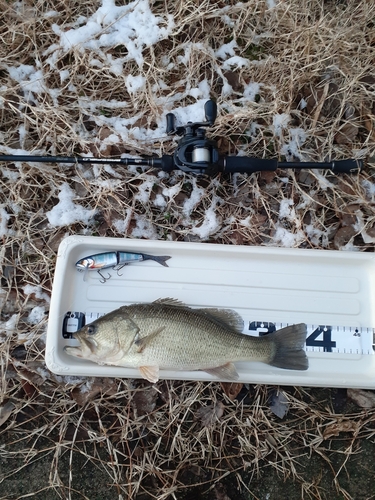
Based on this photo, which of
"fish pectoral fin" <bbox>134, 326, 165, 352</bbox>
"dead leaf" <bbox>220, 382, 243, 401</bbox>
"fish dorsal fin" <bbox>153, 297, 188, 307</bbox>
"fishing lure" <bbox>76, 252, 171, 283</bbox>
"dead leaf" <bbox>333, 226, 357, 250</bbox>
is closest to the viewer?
"fish pectoral fin" <bbox>134, 326, 165, 352</bbox>

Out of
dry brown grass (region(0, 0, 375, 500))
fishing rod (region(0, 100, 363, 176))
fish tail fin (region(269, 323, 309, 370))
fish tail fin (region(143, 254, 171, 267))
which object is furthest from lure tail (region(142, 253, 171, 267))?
fish tail fin (region(269, 323, 309, 370))

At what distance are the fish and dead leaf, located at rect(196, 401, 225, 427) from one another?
451 millimetres

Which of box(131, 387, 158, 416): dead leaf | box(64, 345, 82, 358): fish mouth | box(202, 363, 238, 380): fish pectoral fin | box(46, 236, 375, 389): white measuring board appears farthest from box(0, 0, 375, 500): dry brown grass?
box(64, 345, 82, 358): fish mouth

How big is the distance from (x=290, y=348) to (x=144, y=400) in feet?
3.24

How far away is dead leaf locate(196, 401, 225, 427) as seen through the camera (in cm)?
271

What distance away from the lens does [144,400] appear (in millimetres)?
2701

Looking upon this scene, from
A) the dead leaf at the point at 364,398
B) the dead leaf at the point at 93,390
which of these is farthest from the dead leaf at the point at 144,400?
the dead leaf at the point at 364,398

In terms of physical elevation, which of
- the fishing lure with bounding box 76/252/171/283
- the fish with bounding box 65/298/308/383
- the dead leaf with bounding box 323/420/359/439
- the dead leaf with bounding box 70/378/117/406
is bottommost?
the dead leaf with bounding box 323/420/359/439

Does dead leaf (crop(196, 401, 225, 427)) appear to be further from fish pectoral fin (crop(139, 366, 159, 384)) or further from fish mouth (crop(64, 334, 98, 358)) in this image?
fish mouth (crop(64, 334, 98, 358))

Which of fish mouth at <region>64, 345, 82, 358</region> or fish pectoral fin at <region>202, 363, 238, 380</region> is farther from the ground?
fish mouth at <region>64, 345, 82, 358</region>

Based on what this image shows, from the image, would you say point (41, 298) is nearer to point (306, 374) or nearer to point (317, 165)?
point (306, 374)

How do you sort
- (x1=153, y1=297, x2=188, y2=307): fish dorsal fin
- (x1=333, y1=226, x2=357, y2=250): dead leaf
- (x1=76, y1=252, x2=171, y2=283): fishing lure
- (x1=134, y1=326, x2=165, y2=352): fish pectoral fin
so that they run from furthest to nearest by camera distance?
1. (x1=333, y1=226, x2=357, y2=250): dead leaf
2. (x1=76, y1=252, x2=171, y2=283): fishing lure
3. (x1=153, y1=297, x2=188, y2=307): fish dorsal fin
4. (x1=134, y1=326, x2=165, y2=352): fish pectoral fin

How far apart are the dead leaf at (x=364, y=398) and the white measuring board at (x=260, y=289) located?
0.88 feet

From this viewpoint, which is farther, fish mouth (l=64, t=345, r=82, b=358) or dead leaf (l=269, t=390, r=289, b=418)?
dead leaf (l=269, t=390, r=289, b=418)
